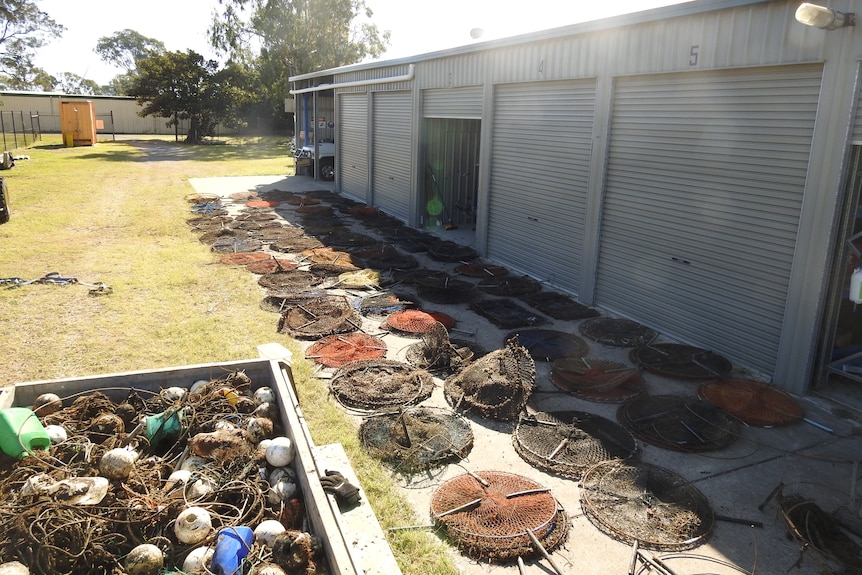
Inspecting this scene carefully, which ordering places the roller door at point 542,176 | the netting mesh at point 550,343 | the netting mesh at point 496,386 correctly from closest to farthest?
1. the netting mesh at point 496,386
2. the netting mesh at point 550,343
3. the roller door at point 542,176

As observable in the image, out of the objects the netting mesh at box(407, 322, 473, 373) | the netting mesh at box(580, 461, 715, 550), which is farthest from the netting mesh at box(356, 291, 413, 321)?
the netting mesh at box(580, 461, 715, 550)

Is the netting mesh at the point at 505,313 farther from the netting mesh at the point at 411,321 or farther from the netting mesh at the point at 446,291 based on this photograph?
the netting mesh at the point at 411,321

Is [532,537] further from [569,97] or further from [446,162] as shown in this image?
[446,162]

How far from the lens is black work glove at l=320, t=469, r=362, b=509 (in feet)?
12.6

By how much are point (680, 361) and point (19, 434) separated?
6.14 m

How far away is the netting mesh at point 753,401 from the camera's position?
5.51 m

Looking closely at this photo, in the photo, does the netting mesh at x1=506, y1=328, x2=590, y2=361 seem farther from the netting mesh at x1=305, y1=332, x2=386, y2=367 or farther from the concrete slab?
the netting mesh at x1=305, y1=332, x2=386, y2=367

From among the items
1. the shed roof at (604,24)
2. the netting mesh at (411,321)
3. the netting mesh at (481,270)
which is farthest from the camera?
the netting mesh at (481,270)

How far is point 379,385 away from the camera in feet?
20.0

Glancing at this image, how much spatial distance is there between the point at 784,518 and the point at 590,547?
1423 millimetres

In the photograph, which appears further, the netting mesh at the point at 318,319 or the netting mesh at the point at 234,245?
the netting mesh at the point at 234,245

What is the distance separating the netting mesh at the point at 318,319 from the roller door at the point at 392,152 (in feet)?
22.1

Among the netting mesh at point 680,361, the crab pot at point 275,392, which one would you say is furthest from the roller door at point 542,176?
the crab pot at point 275,392

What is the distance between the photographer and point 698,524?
407 centimetres
